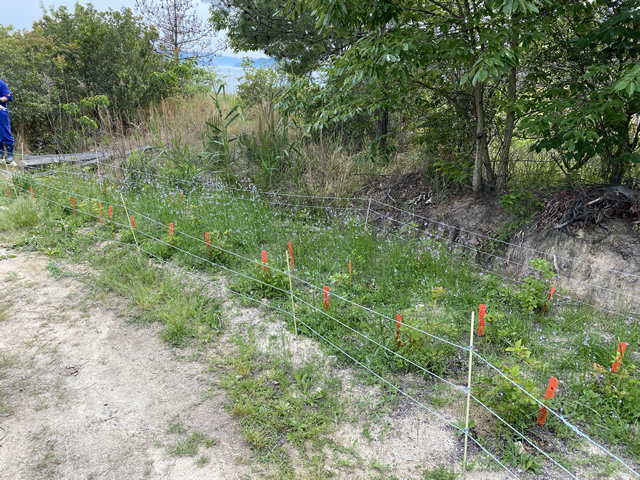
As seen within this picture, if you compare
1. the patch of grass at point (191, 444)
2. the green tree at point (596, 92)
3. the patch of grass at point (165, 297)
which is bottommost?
the patch of grass at point (191, 444)

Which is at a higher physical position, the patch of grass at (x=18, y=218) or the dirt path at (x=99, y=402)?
the patch of grass at (x=18, y=218)

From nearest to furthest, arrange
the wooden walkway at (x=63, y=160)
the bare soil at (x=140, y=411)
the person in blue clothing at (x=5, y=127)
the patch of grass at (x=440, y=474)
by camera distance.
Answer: the patch of grass at (x=440, y=474) < the bare soil at (x=140, y=411) < the person in blue clothing at (x=5, y=127) < the wooden walkway at (x=63, y=160)

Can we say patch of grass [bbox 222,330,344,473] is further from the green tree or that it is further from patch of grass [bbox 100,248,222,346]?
the green tree

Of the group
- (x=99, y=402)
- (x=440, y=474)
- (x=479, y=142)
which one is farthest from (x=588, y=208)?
(x=99, y=402)

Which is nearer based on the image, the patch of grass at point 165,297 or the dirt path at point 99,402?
the dirt path at point 99,402

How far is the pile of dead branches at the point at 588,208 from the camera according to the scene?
12.8 ft

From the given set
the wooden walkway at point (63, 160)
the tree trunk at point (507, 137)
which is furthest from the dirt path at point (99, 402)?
the wooden walkway at point (63, 160)

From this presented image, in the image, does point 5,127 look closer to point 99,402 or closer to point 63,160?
point 63,160

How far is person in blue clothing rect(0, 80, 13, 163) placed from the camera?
23.9ft

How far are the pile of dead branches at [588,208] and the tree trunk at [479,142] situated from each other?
816 mm

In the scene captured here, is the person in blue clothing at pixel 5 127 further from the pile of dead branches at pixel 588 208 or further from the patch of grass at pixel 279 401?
the pile of dead branches at pixel 588 208

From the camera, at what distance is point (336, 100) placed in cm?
476

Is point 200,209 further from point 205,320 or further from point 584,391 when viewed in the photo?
point 584,391

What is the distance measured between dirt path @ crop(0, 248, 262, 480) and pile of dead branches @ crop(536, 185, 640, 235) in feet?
10.9
